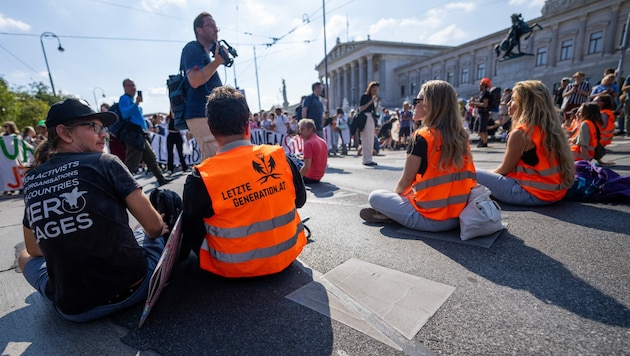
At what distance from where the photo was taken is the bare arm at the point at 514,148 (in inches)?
124

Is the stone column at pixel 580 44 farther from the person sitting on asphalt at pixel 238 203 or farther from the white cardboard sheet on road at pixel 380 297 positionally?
the person sitting on asphalt at pixel 238 203

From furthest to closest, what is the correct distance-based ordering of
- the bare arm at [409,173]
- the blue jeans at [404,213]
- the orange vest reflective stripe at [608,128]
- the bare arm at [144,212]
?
1. the orange vest reflective stripe at [608,128]
2. the blue jeans at [404,213]
3. the bare arm at [409,173]
4. the bare arm at [144,212]

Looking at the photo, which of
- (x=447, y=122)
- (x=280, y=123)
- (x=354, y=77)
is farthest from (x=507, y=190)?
(x=354, y=77)

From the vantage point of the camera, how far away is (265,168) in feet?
6.17

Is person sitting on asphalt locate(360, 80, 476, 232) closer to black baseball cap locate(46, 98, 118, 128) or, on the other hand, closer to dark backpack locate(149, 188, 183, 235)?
dark backpack locate(149, 188, 183, 235)

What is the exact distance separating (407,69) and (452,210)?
60.6 metres

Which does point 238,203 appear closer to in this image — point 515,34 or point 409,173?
point 409,173

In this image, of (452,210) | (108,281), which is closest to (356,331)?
(108,281)

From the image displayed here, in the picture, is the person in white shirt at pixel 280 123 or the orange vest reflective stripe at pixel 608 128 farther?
the person in white shirt at pixel 280 123

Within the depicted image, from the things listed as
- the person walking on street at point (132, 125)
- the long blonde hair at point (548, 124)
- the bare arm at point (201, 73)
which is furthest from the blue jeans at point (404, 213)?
the person walking on street at point (132, 125)

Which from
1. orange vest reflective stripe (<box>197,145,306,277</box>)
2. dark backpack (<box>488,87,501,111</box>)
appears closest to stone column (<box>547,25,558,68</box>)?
dark backpack (<box>488,87,501,111</box>)

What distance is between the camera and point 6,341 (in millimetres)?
1649

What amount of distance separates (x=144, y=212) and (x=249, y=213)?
0.60m

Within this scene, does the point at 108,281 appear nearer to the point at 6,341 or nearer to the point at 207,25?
the point at 6,341
